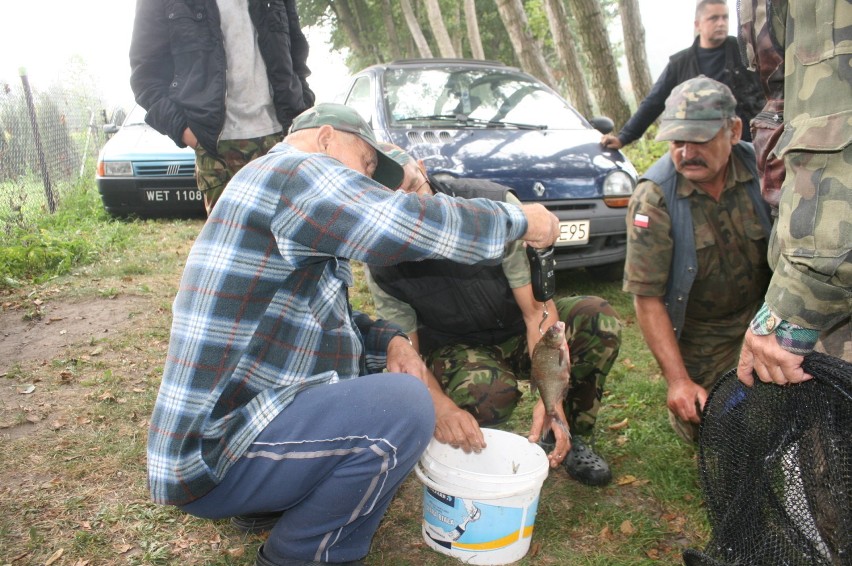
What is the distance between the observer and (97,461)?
3.29 m

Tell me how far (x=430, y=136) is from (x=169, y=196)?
16.2ft

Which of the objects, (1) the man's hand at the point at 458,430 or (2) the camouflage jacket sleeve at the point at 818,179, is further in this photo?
(1) the man's hand at the point at 458,430

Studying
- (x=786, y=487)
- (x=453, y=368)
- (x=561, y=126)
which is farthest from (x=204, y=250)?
(x=561, y=126)

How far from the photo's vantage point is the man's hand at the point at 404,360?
2.68 meters

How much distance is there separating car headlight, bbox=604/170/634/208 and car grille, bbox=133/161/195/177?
18.6 feet

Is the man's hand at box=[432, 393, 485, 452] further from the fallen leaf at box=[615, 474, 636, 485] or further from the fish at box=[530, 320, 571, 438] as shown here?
the fallen leaf at box=[615, 474, 636, 485]

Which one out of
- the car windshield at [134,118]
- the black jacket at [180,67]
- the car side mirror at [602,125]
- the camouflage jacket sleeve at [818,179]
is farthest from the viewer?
the car windshield at [134,118]

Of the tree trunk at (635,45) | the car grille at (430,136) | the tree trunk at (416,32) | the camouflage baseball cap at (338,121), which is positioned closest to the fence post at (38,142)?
the car grille at (430,136)

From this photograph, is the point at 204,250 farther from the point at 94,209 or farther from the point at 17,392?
the point at 94,209

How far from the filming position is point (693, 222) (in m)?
3.35

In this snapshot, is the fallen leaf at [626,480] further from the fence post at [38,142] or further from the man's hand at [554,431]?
the fence post at [38,142]

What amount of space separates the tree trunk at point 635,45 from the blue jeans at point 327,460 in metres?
8.88

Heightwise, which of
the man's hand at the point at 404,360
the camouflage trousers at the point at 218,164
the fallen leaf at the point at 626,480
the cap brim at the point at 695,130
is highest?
the camouflage trousers at the point at 218,164

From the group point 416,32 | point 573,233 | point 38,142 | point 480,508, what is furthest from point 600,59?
point 416,32
